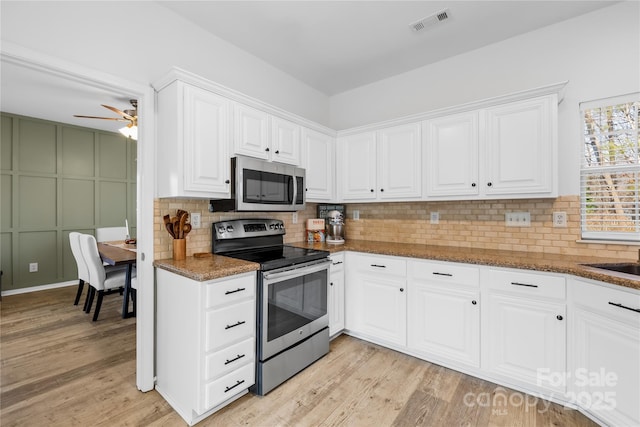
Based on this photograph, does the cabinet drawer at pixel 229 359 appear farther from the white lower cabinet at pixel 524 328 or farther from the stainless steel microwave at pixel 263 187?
the white lower cabinet at pixel 524 328

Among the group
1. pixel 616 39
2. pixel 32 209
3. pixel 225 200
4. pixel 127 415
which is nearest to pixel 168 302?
pixel 127 415

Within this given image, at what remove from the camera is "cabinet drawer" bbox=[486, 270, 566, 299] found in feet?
6.06

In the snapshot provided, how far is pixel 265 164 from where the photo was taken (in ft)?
7.88

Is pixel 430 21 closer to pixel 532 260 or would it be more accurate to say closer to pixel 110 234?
pixel 532 260

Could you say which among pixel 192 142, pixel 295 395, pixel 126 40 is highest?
pixel 126 40

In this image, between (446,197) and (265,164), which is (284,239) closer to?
(265,164)

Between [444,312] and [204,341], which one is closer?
[204,341]

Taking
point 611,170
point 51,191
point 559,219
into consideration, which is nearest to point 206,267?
point 559,219

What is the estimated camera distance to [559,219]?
2332 mm

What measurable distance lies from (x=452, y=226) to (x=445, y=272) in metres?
0.74

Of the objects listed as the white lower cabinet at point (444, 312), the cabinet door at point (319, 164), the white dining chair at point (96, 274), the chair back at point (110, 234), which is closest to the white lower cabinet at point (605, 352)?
the white lower cabinet at point (444, 312)

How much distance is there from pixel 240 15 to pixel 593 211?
3148mm

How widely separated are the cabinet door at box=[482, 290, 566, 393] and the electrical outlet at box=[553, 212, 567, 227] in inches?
31.5

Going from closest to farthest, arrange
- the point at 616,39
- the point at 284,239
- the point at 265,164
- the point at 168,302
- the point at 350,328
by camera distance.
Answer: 1. the point at 168,302
2. the point at 616,39
3. the point at 265,164
4. the point at 350,328
5. the point at 284,239
